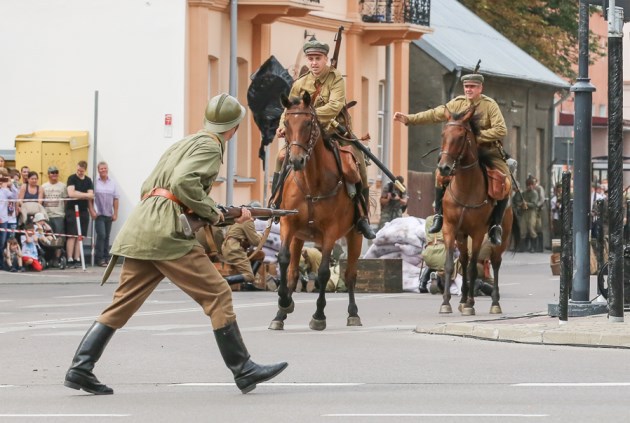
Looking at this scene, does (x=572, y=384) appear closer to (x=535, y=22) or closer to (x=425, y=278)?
(x=425, y=278)

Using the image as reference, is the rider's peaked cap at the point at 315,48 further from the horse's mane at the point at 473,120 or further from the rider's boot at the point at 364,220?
the horse's mane at the point at 473,120

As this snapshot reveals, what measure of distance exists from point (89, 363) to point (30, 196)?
735 inches

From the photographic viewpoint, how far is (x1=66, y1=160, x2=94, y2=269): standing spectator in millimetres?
30500

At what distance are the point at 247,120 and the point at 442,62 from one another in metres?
13.1

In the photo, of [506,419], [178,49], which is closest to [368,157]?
[506,419]

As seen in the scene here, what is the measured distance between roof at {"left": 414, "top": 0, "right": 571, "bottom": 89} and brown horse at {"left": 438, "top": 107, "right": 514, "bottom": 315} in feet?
92.0

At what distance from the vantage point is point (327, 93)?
17.7m

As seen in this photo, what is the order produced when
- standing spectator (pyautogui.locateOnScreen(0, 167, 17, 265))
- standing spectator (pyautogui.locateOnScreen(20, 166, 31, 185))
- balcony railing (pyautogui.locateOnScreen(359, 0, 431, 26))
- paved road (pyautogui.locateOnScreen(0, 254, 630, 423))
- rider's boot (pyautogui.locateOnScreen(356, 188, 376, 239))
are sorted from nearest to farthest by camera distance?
paved road (pyautogui.locateOnScreen(0, 254, 630, 423)) < rider's boot (pyautogui.locateOnScreen(356, 188, 376, 239)) < standing spectator (pyautogui.locateOnScreen(0, 167, 17, 265)) < standing spectator (pyautogui.locateOnScreen(20, 166, 31, 185)) < balcony railing (pyautogui.locateOnScreen(359, 0, 431, 26))

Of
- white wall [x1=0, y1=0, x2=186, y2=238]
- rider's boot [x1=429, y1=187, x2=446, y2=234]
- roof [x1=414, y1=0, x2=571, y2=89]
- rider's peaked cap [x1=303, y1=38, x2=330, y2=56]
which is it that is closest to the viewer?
rider's peaked cap [x1=303, y1=38, x2=330, y2=56]

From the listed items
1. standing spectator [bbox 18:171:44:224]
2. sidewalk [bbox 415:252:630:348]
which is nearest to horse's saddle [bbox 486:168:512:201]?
sidewalk [bbox 415:252:630:348]

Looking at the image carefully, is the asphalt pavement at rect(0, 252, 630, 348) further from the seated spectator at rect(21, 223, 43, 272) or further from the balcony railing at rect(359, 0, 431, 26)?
the balcony railing at rect(359, 0, 431, 26)

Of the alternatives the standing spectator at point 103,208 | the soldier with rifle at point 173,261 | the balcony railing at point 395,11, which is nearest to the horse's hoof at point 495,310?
the soldier with rifle at point 173,261

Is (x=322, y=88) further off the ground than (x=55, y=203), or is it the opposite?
(x=322, y=88)

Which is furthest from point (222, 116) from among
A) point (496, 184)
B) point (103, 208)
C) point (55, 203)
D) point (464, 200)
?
point (103, 208)
